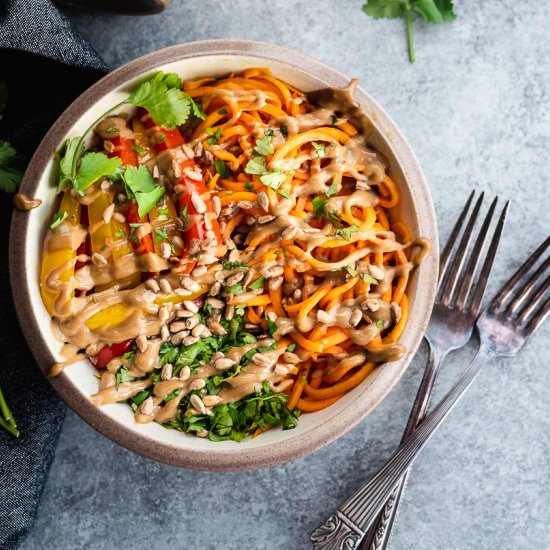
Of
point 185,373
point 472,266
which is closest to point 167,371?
point 185,373

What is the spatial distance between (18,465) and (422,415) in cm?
186

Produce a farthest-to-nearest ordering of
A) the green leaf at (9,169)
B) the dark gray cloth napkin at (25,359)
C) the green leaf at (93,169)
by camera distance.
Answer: the dark gray cloth napkin at (25,359)
the green leaf at (9,169)
the green leaf at (93,169)

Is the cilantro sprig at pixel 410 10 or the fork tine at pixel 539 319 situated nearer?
the fork tine at pixel 539 319

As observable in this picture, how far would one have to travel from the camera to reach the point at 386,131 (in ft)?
9.03

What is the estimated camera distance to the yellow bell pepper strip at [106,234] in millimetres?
2627

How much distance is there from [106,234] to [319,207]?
83cm

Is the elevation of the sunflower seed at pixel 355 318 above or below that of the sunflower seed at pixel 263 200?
below

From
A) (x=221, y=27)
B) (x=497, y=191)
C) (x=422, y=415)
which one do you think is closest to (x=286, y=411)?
(x=422, y=415)

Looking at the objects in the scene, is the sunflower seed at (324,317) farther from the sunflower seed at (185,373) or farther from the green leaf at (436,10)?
the green leaf at (436,10)

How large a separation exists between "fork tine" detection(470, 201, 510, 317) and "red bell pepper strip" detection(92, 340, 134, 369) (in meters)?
1.56

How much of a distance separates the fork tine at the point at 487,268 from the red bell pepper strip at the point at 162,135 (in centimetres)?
147

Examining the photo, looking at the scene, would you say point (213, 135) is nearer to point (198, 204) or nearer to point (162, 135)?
point (162, 135)

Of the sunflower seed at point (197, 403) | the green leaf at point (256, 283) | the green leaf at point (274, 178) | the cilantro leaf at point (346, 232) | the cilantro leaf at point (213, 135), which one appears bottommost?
the sunflower seed at point (197, 403)

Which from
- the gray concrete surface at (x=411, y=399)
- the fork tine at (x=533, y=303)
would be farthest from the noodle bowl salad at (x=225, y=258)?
the fork tine at (x=533, y=303)
